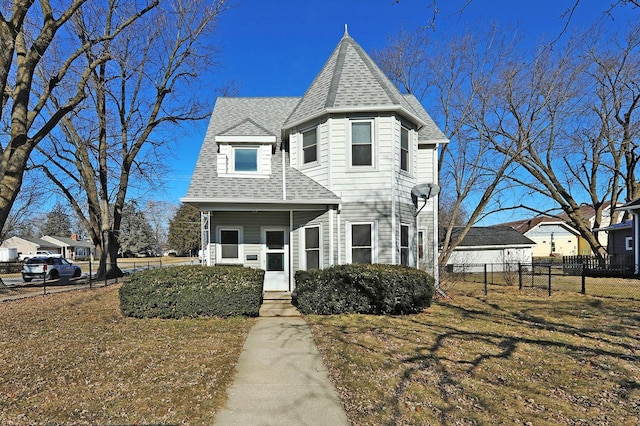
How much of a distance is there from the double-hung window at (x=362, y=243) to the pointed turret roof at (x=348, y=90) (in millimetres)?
3379

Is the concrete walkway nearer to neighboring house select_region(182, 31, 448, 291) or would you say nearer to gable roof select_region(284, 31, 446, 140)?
neighboring house select_region(182, 31, 448, 291)

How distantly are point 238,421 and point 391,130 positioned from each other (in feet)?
28.7

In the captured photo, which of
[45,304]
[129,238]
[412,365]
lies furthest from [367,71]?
[129,238]

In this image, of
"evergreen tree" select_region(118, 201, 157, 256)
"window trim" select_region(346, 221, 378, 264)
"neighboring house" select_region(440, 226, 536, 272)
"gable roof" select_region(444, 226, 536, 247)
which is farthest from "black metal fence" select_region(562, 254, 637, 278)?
"evergreen tree" select_region(118, 201, 157, 256)

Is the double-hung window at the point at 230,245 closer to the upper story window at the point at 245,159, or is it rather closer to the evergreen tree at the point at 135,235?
the upper story window at the point at 245,159

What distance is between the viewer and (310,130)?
1156cm

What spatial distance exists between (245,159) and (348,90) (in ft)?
13.1


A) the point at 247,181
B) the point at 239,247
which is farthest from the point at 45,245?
the point at 247,181

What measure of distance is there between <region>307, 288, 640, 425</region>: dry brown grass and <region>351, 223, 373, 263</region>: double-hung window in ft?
7.74

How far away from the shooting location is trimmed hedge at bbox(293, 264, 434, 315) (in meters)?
8.47

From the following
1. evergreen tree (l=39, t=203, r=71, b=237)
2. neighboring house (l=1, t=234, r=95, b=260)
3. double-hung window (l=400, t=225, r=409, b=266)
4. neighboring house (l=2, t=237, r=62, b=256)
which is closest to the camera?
double-hung window (l=400, t=225, r=409, b=266)

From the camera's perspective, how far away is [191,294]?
26.8 feet

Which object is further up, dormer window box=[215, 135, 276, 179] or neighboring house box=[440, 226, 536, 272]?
dormer window box=[215, 135, 276, 179]

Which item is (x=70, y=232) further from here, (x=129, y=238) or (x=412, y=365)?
(x=412, y=365)
